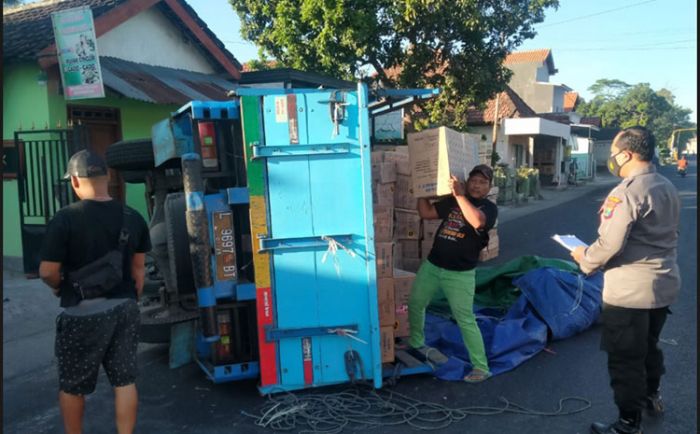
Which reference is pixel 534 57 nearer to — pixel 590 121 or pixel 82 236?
pixel 590 121

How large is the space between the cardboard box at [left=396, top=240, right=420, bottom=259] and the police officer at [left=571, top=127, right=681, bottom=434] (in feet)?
12.6

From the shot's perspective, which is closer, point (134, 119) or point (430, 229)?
point (430, 229)

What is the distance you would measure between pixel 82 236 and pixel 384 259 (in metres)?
2.25

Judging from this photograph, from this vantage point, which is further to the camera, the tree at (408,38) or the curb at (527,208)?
the curb at (527,208)

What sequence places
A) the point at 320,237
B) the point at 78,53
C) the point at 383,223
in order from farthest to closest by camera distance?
the point at 78,53 < the point at 383,223 < the point at 320,237

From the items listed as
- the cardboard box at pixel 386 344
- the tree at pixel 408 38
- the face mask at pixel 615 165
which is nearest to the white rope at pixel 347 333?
the cardboard box at pixel 386 344

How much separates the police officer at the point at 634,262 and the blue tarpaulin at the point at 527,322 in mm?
1264

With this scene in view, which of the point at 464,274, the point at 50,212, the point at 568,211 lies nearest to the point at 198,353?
the point at 464,274

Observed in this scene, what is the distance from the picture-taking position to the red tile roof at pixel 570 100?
156 ft

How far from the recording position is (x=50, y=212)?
831cm

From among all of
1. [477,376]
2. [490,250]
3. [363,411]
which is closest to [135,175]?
[363,411]

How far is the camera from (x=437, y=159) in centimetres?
438

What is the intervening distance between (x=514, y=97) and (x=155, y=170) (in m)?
27.2

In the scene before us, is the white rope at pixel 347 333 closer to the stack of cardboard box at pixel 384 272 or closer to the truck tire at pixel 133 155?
the stack of cardboard box at pixel 384 272
